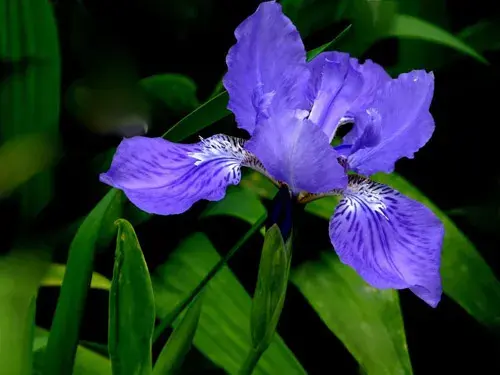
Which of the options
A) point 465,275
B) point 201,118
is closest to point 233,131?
point 201,118

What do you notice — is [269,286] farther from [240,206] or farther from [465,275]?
[465,275]

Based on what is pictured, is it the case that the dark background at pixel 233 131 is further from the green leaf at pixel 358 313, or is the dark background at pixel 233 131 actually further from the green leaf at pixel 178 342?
the green leaf at pixel 178 342

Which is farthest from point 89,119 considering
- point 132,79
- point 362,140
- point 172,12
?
point 362,140

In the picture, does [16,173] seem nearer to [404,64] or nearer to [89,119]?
[89,119]

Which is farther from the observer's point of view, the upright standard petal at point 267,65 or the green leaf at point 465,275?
the green leaf at point 465,275

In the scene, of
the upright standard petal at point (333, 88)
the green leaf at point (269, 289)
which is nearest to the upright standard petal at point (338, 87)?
the upright standard petal at point (333, 88)
